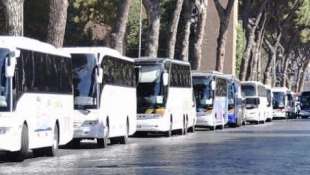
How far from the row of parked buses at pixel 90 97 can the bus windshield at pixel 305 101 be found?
3488cm

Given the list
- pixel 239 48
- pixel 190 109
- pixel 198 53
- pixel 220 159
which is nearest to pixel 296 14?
pixel 239 48

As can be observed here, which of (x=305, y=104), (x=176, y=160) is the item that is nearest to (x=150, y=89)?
(x=176, y=160)

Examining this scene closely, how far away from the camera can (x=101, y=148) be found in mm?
27516

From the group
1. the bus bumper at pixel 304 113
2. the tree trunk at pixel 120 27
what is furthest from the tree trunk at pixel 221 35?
the bus bumper at pixel 304 113

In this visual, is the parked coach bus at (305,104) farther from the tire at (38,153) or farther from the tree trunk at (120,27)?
the tire at (38,153)

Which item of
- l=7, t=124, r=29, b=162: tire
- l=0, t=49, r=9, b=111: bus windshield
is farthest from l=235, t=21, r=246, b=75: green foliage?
l=0, t=49, r=9, b=111: bus windshield

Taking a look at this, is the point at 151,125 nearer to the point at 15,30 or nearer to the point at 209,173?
the point at 15,30

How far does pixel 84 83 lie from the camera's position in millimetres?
26516

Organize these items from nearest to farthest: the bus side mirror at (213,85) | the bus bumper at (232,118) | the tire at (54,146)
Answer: the tire at (54,146) → the bus side mirror at (213,85) → the bus bumper at (232,118)

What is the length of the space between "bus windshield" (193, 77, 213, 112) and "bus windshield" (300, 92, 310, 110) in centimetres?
3739

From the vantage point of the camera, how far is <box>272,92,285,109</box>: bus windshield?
7312cm

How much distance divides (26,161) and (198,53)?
30.7 metres

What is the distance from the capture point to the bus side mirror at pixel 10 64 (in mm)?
19484

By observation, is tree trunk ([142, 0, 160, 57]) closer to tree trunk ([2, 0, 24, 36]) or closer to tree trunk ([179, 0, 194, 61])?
tree trunk ([179, 0, 194, 61])
